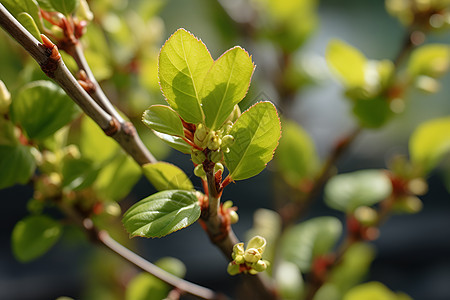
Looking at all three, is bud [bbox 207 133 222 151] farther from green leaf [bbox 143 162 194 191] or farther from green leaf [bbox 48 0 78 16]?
green leaf [bbox 48 0 78 16]

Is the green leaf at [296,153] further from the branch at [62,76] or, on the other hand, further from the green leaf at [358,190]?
the branch at [62,76]

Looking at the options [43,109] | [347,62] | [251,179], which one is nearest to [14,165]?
[43,109]

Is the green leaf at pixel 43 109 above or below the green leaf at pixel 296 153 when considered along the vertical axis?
above

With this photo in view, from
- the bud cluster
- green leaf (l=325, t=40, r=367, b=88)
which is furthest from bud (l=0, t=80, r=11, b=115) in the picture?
green leaf (l=325, t=40, r=367, b=88)

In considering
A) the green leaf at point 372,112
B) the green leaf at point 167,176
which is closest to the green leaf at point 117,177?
the green leaf at point 167,176

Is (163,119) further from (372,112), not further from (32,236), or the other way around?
(372,112)
